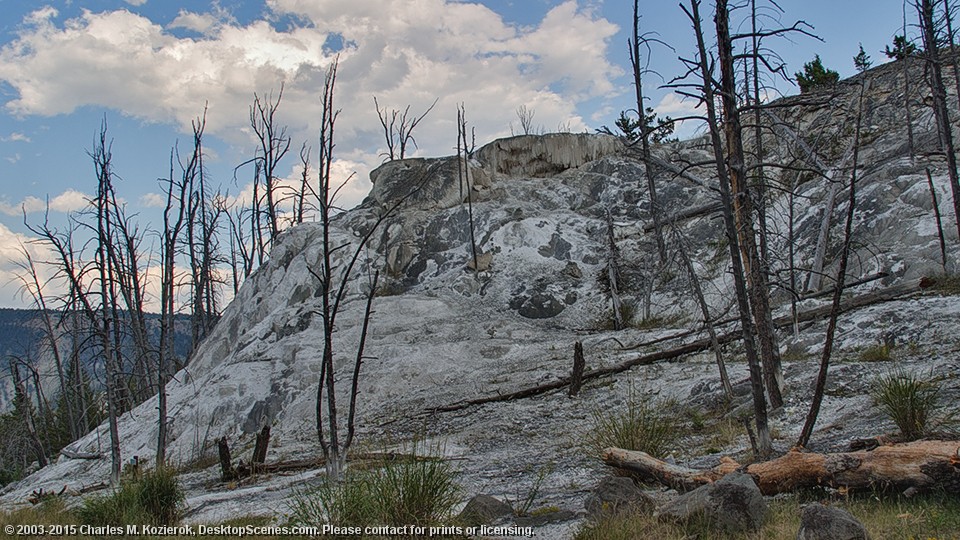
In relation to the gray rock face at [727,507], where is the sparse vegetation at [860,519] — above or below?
below

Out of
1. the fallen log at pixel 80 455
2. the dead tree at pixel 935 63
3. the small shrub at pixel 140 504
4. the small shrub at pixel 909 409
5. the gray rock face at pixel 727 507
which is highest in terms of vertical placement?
the dead tree at pixel 935 63

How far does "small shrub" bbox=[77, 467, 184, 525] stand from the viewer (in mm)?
8008

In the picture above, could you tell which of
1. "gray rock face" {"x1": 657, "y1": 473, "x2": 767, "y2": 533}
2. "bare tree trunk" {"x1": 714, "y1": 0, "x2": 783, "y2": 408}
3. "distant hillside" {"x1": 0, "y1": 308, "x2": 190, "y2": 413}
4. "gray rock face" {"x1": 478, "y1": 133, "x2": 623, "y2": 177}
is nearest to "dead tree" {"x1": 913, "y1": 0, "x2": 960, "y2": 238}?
"bare tree trunk" {"x1": 714, "y1": 0, "x2": 783, "y2": 408}

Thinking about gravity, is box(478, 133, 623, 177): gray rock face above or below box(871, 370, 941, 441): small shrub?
above

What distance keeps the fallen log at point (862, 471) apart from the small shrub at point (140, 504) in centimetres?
661

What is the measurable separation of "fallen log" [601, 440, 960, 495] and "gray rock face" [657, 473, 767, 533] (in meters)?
0.93

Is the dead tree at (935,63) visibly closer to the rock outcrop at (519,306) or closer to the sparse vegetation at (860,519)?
the rock outcrop at (519,306)

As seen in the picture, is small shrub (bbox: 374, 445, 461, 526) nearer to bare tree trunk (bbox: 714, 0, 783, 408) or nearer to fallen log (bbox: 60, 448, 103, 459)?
bare tree trunk (bbox: 714, 0, 783, 408)

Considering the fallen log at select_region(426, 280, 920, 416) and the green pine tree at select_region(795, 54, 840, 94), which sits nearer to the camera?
the fallen log at select_region(426, 280, 920, 416)

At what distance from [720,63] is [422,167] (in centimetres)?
2629

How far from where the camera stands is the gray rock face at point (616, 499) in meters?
5.70

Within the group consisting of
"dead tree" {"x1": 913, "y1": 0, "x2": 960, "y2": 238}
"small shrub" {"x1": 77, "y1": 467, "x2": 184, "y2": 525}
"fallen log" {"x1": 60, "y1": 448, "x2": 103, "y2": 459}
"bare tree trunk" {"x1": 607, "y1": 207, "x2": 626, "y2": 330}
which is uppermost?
"dead tree" {"x1": 913, "y1": 0, "x2": 960, "y2": 238}

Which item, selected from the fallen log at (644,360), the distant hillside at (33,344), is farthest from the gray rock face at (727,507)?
the distant hillside at (33,344)

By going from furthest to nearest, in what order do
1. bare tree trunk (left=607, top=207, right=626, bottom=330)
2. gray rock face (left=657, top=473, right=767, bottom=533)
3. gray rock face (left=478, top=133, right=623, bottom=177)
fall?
gray rock face (left=478, top=133, right=623, bottom=177), bare tree trunk (left=607, top=207, right=626, bottom=330), gray rock face (left=657, top=473, right=767, bottom=533)
